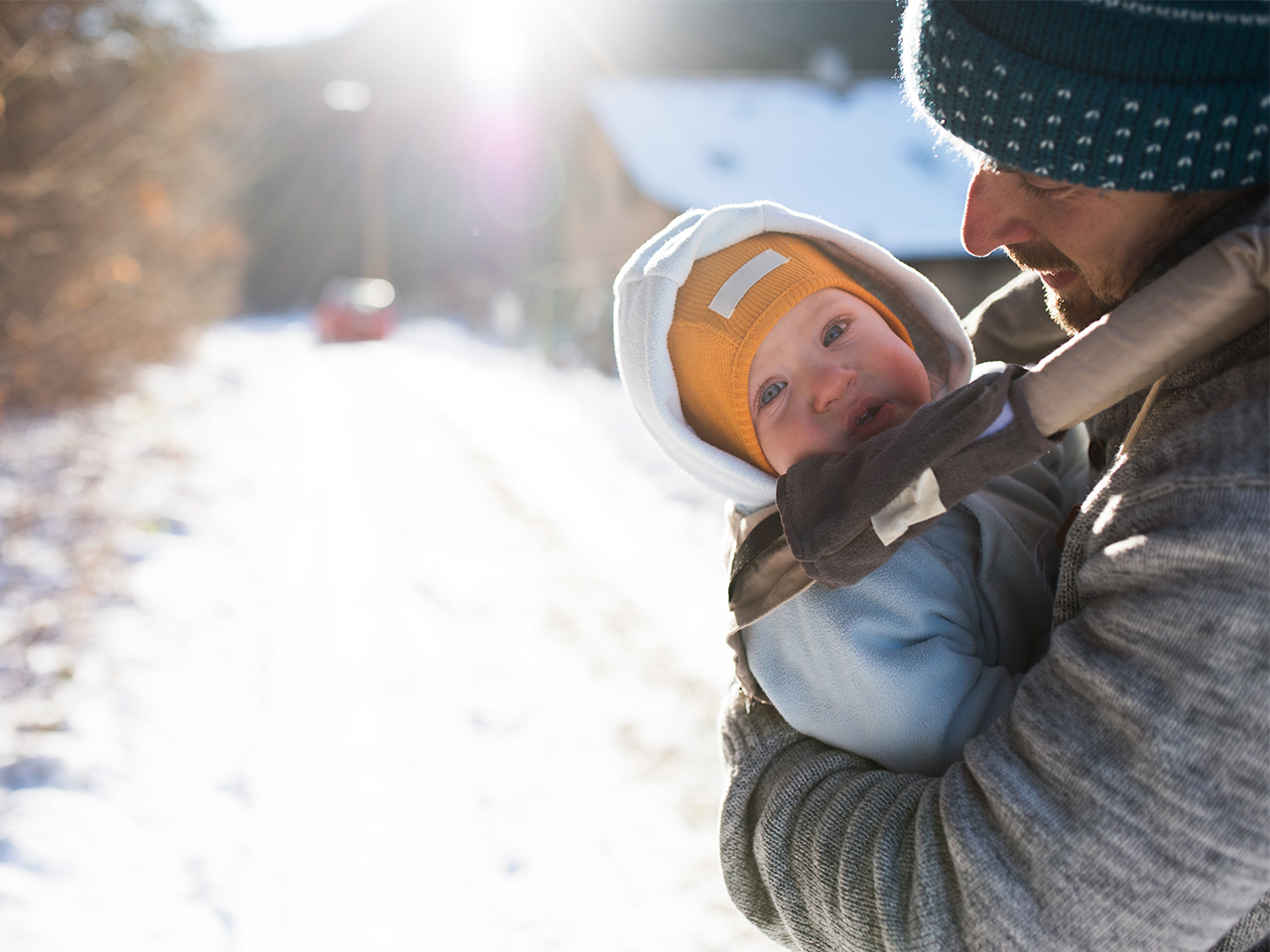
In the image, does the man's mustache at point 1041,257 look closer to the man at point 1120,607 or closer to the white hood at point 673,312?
the man at point 1120,607

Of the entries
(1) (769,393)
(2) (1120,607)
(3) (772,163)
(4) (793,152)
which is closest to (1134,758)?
(2) (1120,607)

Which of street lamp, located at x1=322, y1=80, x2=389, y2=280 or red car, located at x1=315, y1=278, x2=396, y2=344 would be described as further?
street lamp, located at x1=322, y1=80, x2=389, y2=280

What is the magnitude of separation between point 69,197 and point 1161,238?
1020 cm

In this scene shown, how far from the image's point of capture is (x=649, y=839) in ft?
10.8

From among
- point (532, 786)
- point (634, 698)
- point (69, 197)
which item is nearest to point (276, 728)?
point (532, 786)

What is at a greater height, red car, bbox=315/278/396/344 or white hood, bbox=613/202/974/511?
white hood, bbox=613/202/974/511

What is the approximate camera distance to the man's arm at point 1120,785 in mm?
783

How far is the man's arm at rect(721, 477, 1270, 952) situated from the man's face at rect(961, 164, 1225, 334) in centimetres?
30

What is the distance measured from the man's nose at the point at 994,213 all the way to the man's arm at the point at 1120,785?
384 millimetres

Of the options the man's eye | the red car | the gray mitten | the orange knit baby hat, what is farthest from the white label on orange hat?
the red car

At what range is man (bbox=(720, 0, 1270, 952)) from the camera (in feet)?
2.60

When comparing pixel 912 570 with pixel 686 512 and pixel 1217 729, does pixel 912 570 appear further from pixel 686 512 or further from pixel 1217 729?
pixel 686 512

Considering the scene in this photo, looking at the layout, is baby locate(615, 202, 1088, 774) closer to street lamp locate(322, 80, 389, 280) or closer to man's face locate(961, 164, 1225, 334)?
man's face locate(961, 164, 1225, 334)

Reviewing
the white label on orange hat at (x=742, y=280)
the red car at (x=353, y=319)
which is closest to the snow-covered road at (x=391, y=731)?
the white label on orange hat at (x=742, y=280)
